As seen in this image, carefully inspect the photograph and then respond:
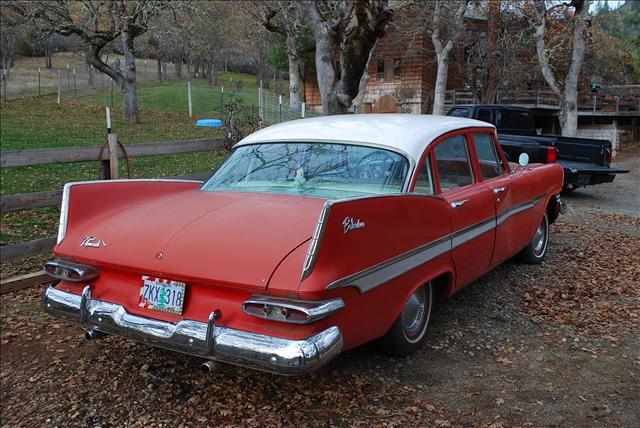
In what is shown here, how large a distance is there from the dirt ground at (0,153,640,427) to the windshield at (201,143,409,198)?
113 cm

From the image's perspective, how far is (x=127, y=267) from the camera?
3205mm

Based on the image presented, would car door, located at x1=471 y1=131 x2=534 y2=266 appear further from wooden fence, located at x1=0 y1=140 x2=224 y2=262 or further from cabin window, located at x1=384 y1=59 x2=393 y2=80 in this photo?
cabin window, located at x1=384 y1=59 x2=393 y2=80

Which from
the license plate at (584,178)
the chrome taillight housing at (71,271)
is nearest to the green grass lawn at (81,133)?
the chrome taillight housing at (71,271)

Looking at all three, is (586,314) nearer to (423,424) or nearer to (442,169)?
(442,169)

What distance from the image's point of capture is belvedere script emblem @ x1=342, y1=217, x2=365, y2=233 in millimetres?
2898

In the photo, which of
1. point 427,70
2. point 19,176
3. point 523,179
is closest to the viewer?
point 523,179

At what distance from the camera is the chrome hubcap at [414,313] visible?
→ 3.78 m

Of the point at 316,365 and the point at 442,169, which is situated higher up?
the point at 442,169

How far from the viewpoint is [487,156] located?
201 inches

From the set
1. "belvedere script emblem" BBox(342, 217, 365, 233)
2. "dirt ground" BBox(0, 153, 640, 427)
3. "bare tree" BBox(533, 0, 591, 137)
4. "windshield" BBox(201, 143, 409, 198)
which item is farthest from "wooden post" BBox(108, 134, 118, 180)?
"bare tree" BBox(533, 0, 591, 137)

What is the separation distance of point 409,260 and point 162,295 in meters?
1.46

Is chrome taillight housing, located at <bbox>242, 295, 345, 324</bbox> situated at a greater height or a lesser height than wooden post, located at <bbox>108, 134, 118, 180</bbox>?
lesser

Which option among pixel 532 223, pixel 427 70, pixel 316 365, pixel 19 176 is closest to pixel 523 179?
pixel 532 223

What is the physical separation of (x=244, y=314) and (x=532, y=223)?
3756mm
